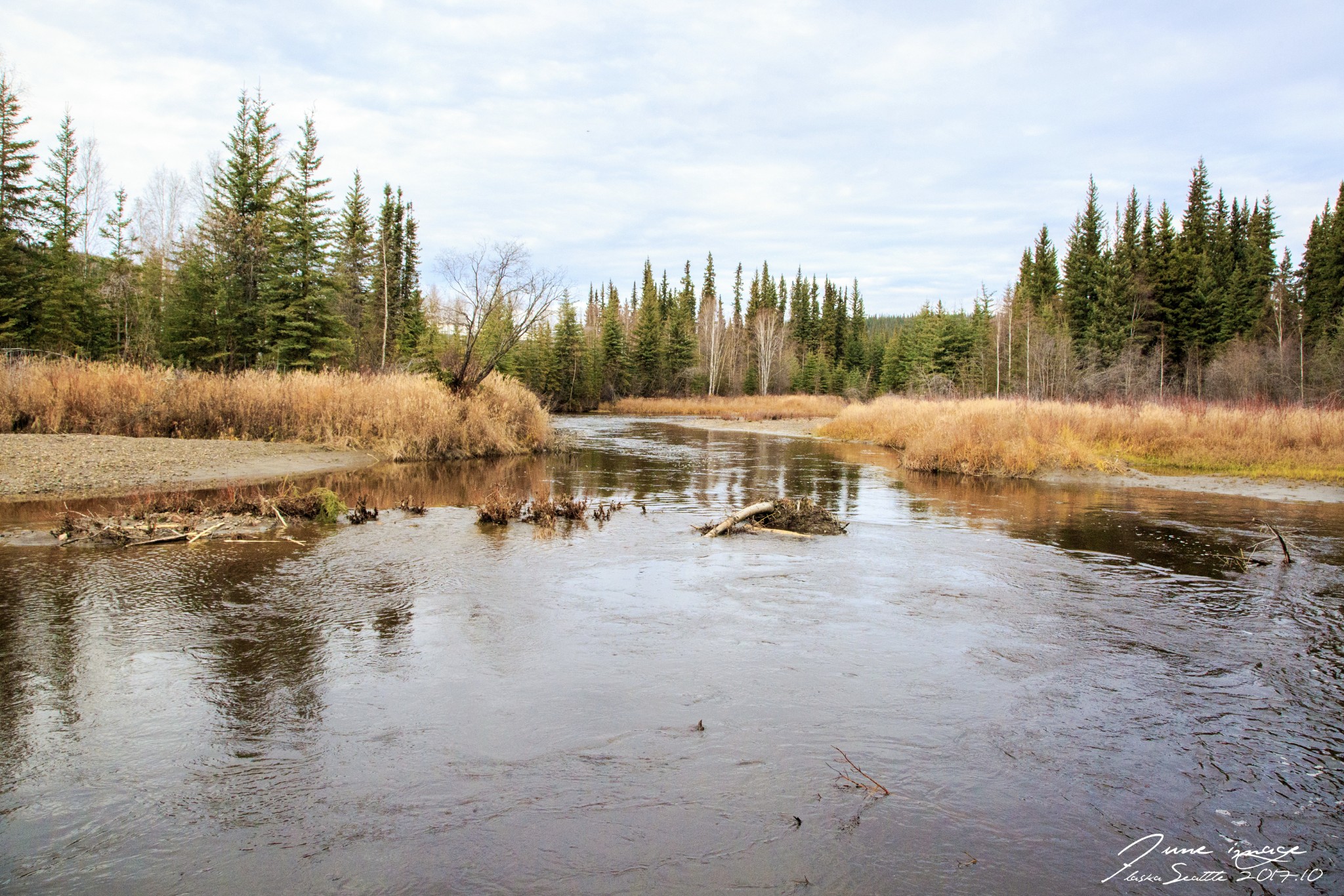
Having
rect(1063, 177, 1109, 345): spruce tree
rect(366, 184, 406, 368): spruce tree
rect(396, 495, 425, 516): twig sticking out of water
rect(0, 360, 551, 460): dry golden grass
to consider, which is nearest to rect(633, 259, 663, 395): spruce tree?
rect(366, 184, 406, 368): spruce tree

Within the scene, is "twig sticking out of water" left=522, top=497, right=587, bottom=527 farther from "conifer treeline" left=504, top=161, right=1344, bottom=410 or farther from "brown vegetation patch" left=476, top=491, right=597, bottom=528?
"conifer treeline" left=504, top=161, right=1344, bottom=410

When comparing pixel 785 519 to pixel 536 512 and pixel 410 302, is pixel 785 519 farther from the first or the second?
pixel 410 302

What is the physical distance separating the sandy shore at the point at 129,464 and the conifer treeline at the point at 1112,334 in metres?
33.5

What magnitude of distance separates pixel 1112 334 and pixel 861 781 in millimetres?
54993

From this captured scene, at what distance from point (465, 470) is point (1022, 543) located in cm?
1461

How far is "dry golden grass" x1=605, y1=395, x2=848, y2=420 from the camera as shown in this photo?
54.2 m

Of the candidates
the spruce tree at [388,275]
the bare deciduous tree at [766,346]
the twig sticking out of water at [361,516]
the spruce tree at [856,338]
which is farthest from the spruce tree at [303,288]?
the spruce tree at [856,338]

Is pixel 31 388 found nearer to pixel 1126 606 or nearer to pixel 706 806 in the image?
pixel 706 806

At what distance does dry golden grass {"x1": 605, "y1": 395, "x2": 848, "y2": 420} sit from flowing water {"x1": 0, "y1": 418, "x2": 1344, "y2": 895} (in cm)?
4284

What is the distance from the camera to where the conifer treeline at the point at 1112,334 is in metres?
45.5

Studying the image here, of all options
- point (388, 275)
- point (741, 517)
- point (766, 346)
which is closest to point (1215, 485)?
point (741, 517)

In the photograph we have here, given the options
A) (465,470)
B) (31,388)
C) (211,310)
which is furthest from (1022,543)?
(211,310)

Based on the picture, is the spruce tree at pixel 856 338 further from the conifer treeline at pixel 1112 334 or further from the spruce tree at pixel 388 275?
the spruce tree at pixel 388 275

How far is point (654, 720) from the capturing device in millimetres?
4965
